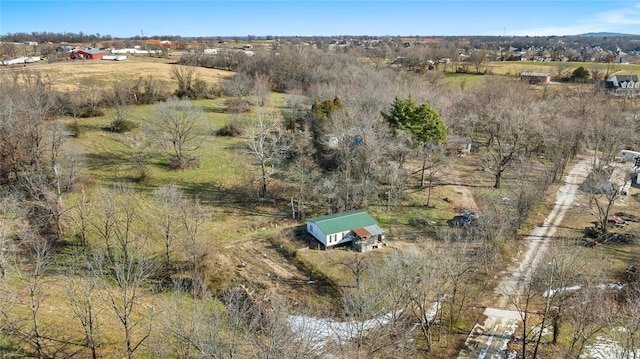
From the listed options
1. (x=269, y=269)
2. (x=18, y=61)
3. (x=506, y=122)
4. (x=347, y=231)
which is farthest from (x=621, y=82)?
(x=18, y=61)

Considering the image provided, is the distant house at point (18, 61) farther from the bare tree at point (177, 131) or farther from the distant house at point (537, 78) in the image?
the distant house at point (537, 78)

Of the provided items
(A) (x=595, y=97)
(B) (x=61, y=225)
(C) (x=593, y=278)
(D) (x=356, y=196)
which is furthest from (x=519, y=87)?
(B) (x=61, y=225)

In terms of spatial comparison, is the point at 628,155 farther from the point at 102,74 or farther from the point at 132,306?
the point at 102,74

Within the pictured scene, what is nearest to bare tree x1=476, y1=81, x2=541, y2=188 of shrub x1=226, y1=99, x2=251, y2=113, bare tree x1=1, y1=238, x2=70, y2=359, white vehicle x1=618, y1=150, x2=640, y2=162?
white vehicle x1=618, y1=150, x2=640, y2=162

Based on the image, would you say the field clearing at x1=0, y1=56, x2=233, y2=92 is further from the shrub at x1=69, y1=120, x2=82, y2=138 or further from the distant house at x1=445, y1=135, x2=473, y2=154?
the distant house at x1=445, y1=135, x2=473, y2=154

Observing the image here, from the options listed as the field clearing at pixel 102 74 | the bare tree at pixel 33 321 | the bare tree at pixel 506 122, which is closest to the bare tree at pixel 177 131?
the bare tree at pixel 33 321

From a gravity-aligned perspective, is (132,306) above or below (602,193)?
below
